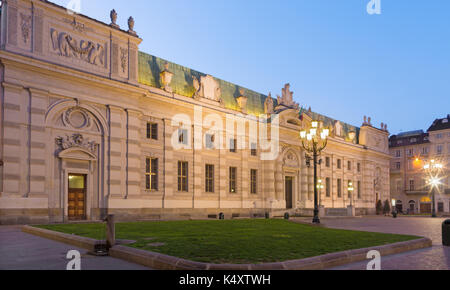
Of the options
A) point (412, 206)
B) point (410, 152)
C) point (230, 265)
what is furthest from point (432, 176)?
point (230, 265)

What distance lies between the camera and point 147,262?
1052cm

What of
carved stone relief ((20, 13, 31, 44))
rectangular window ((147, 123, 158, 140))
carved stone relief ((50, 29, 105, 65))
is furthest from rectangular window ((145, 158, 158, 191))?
carved stone relief ((20, 13, 31, 44))

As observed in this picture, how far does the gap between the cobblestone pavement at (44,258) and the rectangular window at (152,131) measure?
63.6ft

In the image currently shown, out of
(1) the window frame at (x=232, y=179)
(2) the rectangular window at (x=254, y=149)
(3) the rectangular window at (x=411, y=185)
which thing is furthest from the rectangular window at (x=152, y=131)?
(3) the rectangular window at (x=411, y=185)

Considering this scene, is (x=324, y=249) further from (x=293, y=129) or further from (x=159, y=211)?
(x=293, y=129)

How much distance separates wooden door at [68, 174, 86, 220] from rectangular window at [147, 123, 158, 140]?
22.3 feet

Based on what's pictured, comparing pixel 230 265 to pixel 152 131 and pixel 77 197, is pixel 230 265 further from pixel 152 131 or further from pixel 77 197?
pixel 152 131

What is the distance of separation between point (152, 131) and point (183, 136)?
3228 mm

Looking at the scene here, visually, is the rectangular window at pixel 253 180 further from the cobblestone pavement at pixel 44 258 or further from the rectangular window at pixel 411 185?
the rectangular window at pixel 411 185

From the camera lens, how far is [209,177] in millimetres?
38625

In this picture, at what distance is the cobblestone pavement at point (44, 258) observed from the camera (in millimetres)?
10117

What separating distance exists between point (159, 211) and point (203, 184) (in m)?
5.90

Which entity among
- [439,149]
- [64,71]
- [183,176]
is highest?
[64,71]

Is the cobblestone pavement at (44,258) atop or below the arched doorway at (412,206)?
atop
